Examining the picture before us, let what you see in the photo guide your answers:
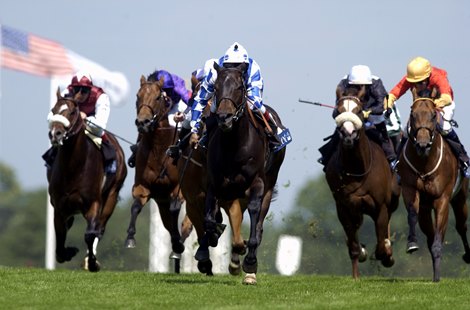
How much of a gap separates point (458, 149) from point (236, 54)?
376cm

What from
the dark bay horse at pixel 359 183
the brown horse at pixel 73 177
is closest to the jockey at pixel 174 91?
the brown horse at pixel 73 177

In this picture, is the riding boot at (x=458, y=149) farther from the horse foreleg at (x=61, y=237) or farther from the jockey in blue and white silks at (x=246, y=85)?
the horse foreleg at (x=61, y=237)

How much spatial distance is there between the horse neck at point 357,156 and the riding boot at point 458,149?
105 centimetres

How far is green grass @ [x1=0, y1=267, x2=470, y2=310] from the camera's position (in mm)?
12992

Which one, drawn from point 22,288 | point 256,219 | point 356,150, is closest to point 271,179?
point 356,150

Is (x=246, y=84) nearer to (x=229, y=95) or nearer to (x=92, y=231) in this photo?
(x=229, y=95)

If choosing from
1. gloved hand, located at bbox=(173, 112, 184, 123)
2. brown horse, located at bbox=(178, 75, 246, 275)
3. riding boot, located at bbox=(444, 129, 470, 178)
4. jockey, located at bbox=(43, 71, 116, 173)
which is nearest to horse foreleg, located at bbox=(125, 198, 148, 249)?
jockey, located at bbox=(43, 71, 116, 173)

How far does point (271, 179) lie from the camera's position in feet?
55.7

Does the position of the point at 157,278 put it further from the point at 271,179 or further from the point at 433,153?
the point at 433,153

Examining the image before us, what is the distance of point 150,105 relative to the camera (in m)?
18.8

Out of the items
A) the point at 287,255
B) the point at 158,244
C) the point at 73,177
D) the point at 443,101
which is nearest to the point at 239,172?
the point at 443,101

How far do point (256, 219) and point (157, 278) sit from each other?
225cm

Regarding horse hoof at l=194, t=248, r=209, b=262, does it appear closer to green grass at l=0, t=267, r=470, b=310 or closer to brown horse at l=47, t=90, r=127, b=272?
green grass at l=0, t=267, r=470, b=310

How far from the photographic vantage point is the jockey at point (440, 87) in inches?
672
